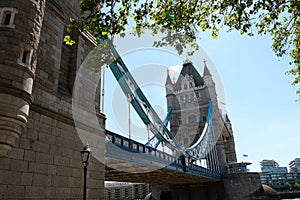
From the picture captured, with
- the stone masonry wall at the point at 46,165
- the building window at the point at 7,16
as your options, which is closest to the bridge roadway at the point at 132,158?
the stone masonry wall at the point at 46,165

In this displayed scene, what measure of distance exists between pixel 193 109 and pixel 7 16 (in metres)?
38.8

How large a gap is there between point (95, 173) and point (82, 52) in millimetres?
3855

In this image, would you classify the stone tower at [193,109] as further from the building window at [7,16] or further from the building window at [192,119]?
the building window at [7,16]

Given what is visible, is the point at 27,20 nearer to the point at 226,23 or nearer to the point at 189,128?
the point at 226,23

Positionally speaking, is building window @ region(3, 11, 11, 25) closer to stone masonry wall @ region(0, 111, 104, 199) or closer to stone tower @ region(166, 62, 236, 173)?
stone masonry wall @ region(0, 111, 104, 199)

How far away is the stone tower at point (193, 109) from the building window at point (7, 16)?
112 ft

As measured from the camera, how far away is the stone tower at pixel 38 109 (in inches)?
183

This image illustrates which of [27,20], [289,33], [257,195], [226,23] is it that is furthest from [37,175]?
[257,195]

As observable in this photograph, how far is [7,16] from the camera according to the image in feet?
16.6

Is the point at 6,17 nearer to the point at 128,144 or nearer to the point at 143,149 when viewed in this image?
the point at 128,144

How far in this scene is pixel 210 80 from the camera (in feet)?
146

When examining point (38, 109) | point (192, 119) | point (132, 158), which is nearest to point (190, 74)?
point (192, 119)

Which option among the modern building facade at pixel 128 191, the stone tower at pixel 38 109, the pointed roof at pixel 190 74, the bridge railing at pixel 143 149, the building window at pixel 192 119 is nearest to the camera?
the stone tower at pixel 38 109

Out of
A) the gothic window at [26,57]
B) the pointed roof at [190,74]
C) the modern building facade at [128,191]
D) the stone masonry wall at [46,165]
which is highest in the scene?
the pointed roof at [190,74]
